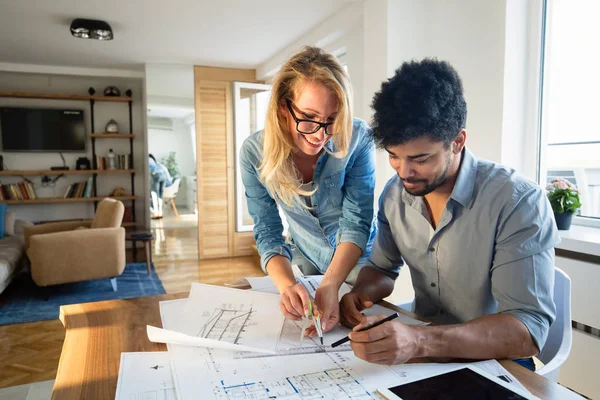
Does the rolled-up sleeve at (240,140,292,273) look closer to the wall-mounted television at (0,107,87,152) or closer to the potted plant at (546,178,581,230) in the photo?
the potted plant at (546,178,581,230)

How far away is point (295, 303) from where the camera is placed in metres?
0.98

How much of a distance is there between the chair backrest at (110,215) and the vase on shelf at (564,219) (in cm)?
371

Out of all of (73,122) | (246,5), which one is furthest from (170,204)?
(246,5)

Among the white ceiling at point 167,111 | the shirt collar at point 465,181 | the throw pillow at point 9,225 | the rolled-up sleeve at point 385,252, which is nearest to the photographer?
the shirt collar at point 465,181

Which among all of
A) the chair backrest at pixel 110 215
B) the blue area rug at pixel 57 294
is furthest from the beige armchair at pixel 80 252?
the blue area rug at pixel 57 294

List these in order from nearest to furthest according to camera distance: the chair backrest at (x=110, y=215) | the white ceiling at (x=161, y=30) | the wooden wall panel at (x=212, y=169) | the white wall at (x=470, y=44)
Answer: the white wall at (x=470, y=44)
the white ceiling at (x=161, y=30)
the chair backrest at (x=110, y=215)
the wooden wall panel at (x=212, y=169)

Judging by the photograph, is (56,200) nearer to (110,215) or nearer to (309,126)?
(110,215)

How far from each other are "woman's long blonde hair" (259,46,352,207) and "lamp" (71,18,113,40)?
3235 millimetres

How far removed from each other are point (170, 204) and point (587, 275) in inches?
239

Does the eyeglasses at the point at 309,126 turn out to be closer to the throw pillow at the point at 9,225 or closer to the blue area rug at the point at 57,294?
the blue area rug at the point at 57,294

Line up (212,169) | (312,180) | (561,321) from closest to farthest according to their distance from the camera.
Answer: (561,321) → (312,180) → (212,169)

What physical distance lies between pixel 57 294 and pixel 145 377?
389 cm

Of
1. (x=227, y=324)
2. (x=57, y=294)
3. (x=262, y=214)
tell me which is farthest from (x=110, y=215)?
(x=227, y=324)

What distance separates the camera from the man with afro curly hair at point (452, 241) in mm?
793
